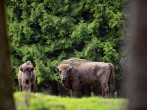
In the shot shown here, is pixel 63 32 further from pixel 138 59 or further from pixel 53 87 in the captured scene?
pixel 138 59

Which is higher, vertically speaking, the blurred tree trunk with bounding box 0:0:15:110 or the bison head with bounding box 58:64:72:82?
the blurred tree trunk with bounding box 0:0:15:110

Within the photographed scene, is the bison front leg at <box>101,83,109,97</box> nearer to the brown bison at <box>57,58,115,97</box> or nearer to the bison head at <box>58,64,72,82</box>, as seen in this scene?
the brown bison at <box>57,58,115,97</box>

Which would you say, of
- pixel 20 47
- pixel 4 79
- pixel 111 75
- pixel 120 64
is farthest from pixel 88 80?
pixel 4 79

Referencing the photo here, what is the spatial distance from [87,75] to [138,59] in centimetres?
1839

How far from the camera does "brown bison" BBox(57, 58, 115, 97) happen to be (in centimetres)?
2378

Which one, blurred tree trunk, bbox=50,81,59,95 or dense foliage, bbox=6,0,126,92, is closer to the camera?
dense foliage, bbox=6,0,126,92

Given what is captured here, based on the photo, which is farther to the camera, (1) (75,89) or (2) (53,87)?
(2) (53,87)

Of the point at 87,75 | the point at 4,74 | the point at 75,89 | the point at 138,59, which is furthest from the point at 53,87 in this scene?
the point at 138,59

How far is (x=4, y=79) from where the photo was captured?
9523mm

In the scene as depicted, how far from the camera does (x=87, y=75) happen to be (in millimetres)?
24750

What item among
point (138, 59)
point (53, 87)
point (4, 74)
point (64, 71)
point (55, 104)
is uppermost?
point (138, 59)

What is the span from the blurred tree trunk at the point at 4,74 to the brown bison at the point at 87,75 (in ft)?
44.8

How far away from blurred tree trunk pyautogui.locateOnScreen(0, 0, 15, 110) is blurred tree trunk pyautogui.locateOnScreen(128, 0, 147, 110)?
3555mm

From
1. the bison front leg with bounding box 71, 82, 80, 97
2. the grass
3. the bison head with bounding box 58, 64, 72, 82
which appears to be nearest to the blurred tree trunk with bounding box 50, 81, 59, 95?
the bison front leg with bounding box 71, 82, 80, 97
